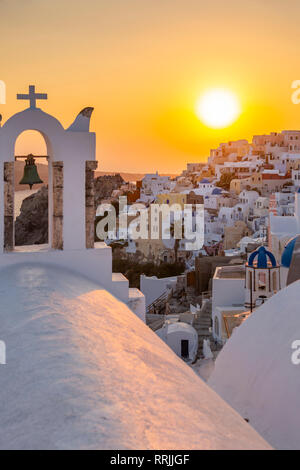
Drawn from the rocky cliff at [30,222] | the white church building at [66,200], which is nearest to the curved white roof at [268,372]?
the white church building at [66,200]

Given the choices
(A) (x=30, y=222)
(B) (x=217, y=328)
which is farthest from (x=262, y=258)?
(A) (x=30, y=222)

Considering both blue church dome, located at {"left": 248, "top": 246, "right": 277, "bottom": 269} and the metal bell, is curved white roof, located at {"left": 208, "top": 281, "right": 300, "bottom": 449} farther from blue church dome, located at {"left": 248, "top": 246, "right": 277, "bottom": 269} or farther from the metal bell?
blue church dome, located at {"left": 248, "top": 246, "right": 277, "bottom": 269}

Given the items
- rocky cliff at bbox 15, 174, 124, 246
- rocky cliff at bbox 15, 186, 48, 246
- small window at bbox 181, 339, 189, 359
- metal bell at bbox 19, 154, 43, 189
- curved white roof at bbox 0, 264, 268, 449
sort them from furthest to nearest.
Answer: rocky cliff at bbox 15, 186, 48, 246 → rocky cliff at bbox 15, 174, 124, 246 → small window at bbox 181, 339, 189, 359 → metal bell at bbox 19, 154, 43, 189 → curved white roof at bbox 0, 264, 268, 449

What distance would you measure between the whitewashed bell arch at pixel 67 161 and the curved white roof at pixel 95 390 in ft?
4.86

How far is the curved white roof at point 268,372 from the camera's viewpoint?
331 cm

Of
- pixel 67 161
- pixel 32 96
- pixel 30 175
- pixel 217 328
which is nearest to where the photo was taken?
pixel 32 96

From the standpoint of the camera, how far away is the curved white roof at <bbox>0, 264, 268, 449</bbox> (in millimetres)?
1608

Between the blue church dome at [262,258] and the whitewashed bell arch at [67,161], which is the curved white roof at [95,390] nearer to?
the whitewashed bell arch at [67,161]

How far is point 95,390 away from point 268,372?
7.01 feet

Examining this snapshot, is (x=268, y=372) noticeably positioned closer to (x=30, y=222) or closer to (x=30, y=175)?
(x=30, y=175)

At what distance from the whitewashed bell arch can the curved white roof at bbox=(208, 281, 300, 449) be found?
5.09 feet

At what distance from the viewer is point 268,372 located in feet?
12.3

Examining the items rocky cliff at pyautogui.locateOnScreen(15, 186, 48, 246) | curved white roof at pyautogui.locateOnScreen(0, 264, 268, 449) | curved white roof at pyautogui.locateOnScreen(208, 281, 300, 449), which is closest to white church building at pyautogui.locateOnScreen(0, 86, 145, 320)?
curved white roof at pyautogui.locateOnScreen(208, 281, 300, 449)

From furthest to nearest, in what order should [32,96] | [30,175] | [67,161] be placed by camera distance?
[30,175] → [67,161] → [32,96]
